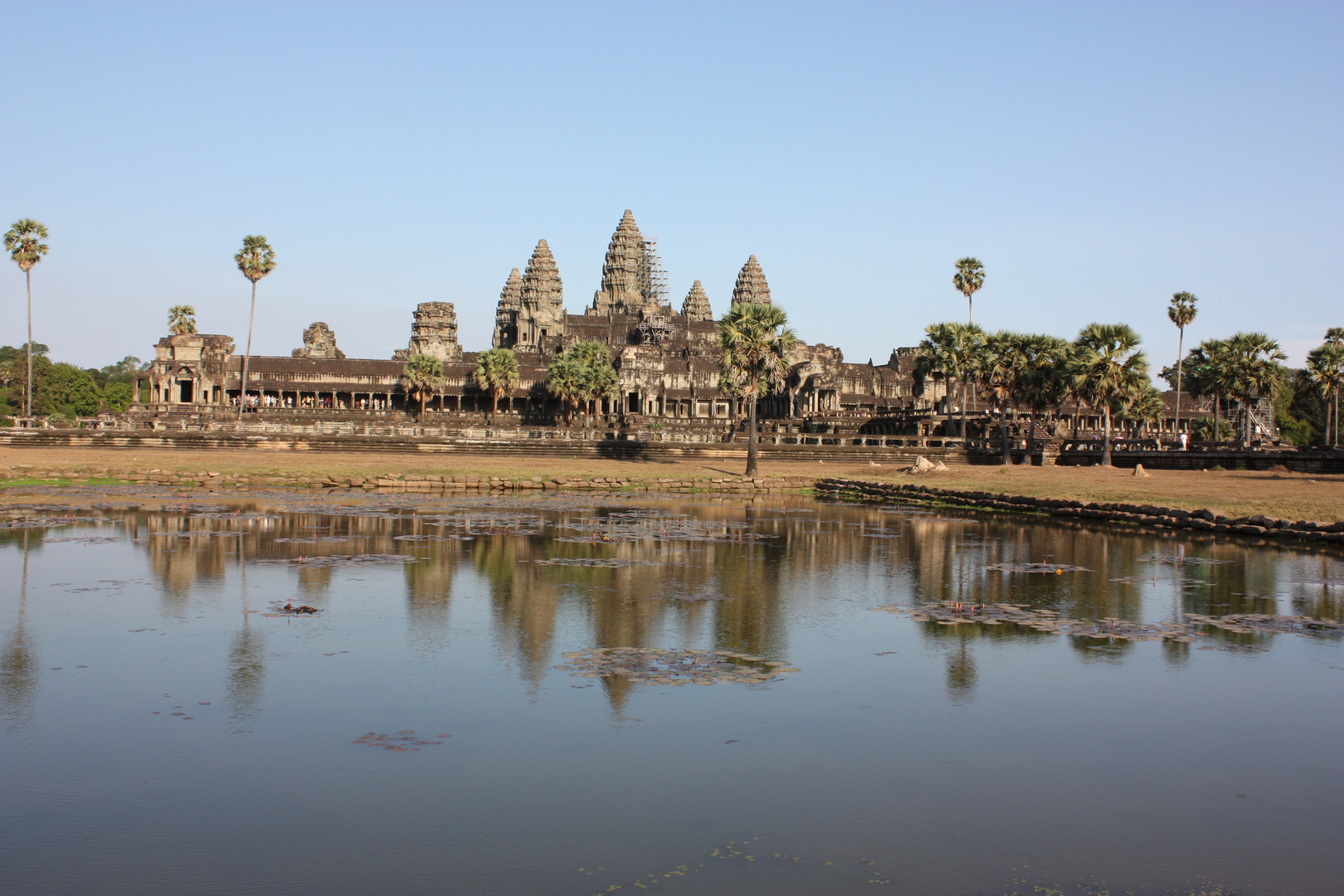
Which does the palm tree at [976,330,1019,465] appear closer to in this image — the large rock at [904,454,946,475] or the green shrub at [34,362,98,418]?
the large rock at [904,454,946,475]

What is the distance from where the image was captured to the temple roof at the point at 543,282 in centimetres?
11881

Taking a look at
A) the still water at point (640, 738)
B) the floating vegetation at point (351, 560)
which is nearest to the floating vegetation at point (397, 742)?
the still water at point (640, 738)

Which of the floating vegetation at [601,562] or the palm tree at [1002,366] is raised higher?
the palm tree at [1002,366]

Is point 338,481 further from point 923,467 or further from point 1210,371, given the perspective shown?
point 1210,371

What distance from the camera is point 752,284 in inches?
4850

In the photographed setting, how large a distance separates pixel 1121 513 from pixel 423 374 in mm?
62584

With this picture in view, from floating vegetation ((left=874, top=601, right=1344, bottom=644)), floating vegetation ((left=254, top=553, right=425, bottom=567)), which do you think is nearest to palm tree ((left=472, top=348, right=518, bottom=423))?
floating vegetation ((left=254, top=553, right=425, bottom=567))

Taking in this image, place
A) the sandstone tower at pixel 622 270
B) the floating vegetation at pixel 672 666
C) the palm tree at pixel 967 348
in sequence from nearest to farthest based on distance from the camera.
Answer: the floating vegetation at pixel 672 666
the palm tree at pixel 967 348
the sandstone tower at pixel 622 270

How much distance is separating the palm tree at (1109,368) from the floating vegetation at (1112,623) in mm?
38864

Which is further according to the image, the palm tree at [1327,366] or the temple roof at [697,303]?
the temple roof at [697,303]

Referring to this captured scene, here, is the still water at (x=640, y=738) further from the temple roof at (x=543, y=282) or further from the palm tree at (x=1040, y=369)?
the temple roof at (x=543, y=282)

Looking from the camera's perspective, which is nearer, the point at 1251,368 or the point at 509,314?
the point at 1251,368

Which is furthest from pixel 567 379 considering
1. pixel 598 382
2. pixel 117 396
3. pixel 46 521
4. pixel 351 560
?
pixel 117 396

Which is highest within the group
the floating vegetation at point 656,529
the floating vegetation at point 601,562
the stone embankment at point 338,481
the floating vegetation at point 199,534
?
the stone embankment at point 338,481
